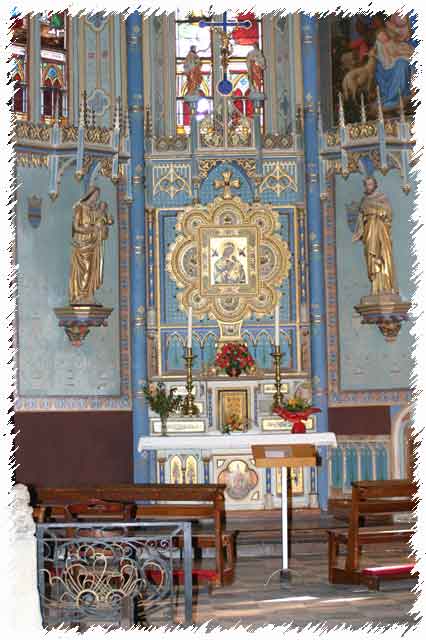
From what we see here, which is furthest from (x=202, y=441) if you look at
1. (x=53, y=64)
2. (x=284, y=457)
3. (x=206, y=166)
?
(x=53, y=64)

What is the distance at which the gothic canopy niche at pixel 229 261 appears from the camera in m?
17.6

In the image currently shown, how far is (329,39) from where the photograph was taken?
18031mm

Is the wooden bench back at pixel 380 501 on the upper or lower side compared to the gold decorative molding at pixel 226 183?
lower

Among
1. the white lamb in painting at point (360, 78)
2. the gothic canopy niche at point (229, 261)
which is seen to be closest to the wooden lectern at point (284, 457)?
the gothic canopy niche at point (229, 261)

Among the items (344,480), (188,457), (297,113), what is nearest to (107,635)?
(188,457)

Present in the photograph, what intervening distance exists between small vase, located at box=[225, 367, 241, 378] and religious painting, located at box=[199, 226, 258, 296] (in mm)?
1412

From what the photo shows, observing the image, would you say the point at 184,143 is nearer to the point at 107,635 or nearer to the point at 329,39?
the point at 329,39

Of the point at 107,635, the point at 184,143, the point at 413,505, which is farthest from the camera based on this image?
the point at 184,143

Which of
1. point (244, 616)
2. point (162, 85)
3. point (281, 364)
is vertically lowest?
point (244, 616)

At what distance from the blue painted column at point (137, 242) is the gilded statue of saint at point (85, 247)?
24.9 inches

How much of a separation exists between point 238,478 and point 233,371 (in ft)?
5.34

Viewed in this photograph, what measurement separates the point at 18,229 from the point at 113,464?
3936mm

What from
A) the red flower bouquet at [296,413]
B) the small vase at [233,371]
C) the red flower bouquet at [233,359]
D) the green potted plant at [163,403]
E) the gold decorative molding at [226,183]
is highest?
the gold decorative molding at [226,183]

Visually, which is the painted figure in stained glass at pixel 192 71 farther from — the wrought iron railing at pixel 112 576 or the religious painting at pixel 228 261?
the wrought iron railing at pixel 112 576
